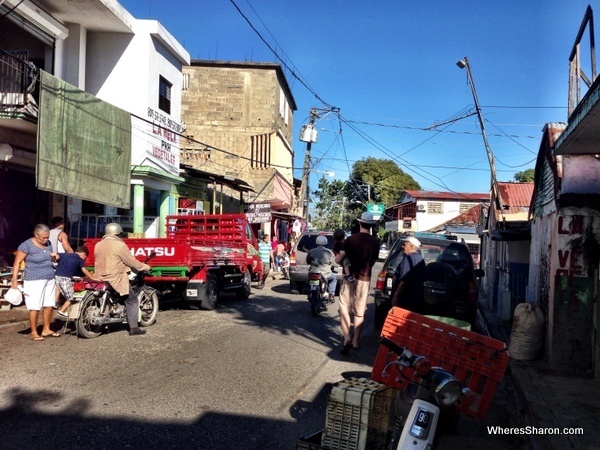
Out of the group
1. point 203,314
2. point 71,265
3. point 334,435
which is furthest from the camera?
point 203,314

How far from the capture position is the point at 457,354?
454 centimetres

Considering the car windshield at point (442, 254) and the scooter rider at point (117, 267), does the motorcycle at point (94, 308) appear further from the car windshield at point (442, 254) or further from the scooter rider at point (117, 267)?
the car windshield at point (442, 254)

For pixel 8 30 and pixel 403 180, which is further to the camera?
pixel 403 180

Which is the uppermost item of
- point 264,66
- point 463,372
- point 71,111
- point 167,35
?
point 264,66

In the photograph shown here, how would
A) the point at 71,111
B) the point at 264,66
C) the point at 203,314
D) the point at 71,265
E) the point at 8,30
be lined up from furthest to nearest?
the point at 264,66, the point at 8,30, the point at 71,111, the point at 203,314, the point at 71,265

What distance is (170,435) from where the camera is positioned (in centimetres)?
461

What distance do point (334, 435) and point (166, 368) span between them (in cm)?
353

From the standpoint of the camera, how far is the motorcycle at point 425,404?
3.27 m

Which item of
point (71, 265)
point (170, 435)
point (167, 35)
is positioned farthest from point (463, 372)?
point (167, 35)

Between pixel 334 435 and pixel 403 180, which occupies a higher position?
pixel 403 180

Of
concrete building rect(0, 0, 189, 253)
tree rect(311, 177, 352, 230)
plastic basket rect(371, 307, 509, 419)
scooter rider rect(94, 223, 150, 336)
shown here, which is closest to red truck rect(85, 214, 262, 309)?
scooter rider rect(94, 223, 150, 336)

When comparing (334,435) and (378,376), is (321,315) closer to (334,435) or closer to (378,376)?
(378,376)

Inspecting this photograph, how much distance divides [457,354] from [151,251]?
25.4ft

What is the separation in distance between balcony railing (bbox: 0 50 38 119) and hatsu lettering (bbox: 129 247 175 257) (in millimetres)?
3451
